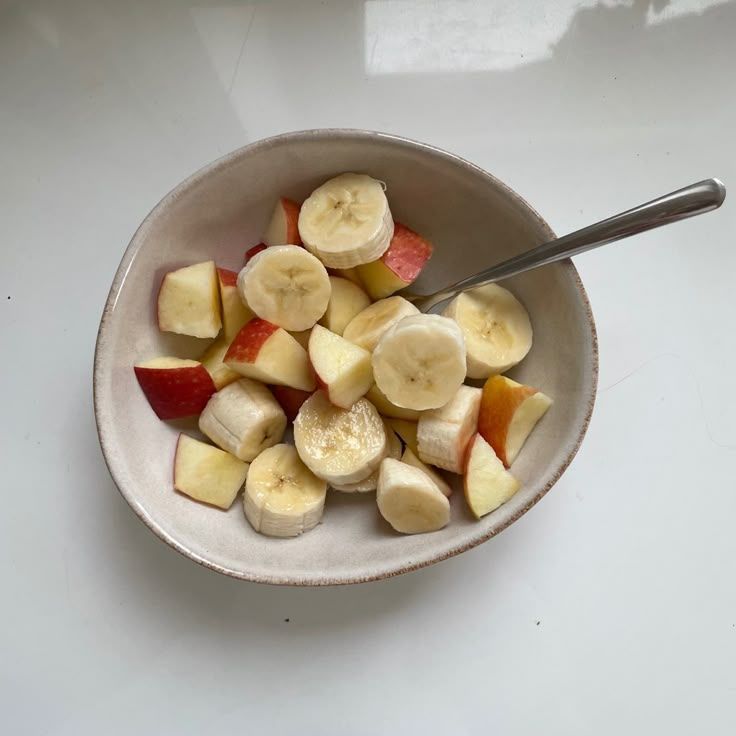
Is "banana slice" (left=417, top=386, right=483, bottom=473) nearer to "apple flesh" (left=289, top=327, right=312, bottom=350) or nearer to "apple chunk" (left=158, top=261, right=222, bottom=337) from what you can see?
"apple flesh" (left=289, top=327, right=312, bottom=350)

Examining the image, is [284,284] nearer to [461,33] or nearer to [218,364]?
[218,364]

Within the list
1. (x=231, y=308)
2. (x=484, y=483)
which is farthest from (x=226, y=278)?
(x=484, y=483)

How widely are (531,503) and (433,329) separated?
0.28 meters

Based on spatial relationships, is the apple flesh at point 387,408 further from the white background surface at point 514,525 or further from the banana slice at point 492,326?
the white background surface at point 514,525

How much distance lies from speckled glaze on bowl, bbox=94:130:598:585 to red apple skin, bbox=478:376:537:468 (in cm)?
5

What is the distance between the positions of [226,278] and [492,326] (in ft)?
1.37

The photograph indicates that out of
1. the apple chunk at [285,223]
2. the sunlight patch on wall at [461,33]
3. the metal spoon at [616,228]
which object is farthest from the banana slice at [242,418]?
the sunlight patch on wall at [461,33]

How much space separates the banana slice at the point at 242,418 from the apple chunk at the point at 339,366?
0.10 m

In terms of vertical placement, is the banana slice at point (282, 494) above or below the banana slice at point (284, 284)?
below

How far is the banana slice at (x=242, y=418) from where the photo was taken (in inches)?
45.7

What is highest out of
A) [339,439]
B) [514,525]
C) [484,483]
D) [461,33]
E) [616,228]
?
[461,33]

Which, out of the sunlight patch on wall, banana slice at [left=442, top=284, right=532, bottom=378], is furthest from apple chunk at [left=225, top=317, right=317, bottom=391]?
the sunlight patch on wall

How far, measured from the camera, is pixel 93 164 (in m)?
1.35

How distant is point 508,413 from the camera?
1146mm
